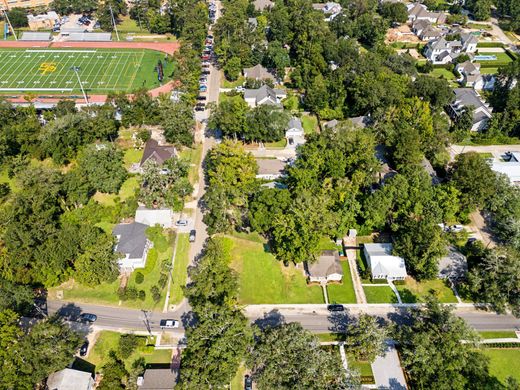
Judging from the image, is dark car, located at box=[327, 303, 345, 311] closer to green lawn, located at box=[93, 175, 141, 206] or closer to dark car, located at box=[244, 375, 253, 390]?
dark car, located at box=[244, 375, 253, 390]

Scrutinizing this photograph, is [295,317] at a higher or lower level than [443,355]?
lower

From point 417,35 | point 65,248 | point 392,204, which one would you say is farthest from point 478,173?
point 417,35

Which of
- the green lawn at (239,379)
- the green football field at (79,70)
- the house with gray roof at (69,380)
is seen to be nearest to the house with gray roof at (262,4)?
the green football field at (79,70)

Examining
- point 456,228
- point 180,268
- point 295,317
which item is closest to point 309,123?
point 456,228

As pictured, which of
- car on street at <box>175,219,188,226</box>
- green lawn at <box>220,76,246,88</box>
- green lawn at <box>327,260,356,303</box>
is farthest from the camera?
green lawn at <box>220,76,246,88</box>

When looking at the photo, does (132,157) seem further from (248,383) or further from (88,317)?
(248,383)

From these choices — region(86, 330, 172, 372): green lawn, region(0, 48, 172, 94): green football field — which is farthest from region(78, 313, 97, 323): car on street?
region(0, 48, 172, 94): green football field
